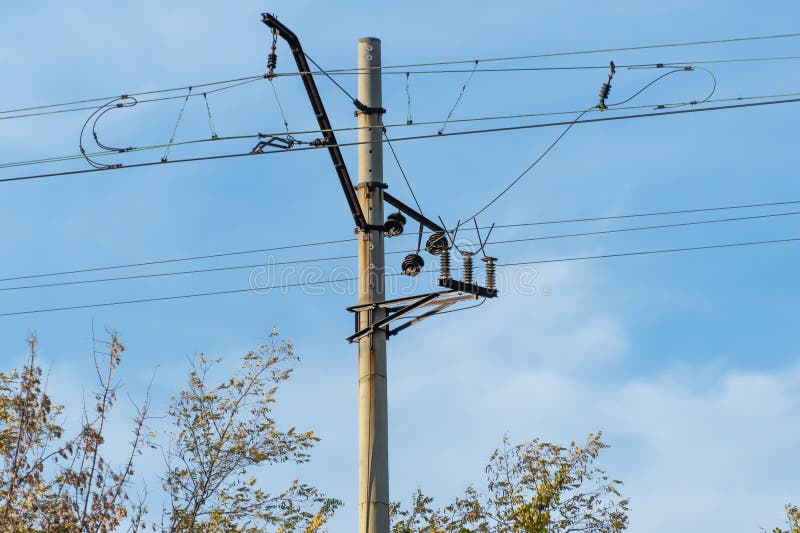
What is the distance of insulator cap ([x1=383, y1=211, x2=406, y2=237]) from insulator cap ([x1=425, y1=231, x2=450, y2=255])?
45 cm

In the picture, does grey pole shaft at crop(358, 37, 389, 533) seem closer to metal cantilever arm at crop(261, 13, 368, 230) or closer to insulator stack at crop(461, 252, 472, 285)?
metal cantilever arm at crop(261, 13, 368, 230)

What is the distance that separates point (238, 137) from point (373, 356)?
2.87m

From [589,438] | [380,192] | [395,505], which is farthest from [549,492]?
[380,192]

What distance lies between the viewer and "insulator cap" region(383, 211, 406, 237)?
50.4ft

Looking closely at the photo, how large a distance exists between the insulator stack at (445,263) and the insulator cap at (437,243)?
8cm

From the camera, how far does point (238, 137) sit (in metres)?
14.7

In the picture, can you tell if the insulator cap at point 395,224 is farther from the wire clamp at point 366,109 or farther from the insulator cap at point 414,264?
the wire clamp at point 366,109

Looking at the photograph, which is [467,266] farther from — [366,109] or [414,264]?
[366,109]

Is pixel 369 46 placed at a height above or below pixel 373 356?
above

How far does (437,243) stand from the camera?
14.9 meters

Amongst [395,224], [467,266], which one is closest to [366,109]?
[395,224]

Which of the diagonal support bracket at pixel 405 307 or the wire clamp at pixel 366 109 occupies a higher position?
the wire clamp at pixel 366 109

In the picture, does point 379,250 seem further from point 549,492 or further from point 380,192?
point 549,492

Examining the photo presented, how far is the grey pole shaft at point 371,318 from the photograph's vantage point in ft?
45.0
